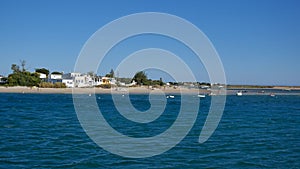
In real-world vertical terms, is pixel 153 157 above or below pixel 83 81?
below

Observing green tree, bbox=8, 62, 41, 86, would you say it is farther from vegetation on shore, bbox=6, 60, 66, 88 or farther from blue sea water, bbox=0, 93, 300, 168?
blue sea water, bbox=0, 93, 300, 168

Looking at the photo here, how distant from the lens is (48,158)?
16391 millimetres

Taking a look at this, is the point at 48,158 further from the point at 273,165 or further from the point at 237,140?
the point at 237,140

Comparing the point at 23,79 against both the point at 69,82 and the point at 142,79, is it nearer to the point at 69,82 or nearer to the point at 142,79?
the point at 69,82

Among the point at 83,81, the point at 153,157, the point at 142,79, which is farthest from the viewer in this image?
the point at 142,79

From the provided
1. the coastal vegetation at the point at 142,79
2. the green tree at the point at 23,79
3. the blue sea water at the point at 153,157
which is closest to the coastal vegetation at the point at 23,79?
the green tree at the point at 23,79

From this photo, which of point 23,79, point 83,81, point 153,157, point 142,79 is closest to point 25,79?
point 23,79

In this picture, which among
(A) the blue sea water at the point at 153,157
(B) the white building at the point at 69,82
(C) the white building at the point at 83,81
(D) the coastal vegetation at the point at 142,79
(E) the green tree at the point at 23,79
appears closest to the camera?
(A) the blue sea water at the point at 153,157

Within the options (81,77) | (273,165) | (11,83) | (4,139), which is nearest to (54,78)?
(81,77)

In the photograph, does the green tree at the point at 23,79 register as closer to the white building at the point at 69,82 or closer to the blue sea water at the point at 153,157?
the white building at the point at 69,82

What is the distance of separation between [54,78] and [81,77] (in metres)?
9.89

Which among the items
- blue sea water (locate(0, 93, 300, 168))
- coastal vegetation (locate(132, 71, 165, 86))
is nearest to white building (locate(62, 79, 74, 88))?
coastal vegetation (locate(132, 71, 165, 86))

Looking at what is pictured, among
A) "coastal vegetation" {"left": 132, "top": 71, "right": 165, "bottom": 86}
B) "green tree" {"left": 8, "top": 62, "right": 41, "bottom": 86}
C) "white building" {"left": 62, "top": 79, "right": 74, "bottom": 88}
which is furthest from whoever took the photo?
"coastal vegetation" {"left": 132, "top": 71, "right": 165, "bottom": 86}

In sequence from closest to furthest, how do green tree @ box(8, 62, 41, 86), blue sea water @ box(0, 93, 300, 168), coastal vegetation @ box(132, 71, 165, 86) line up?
1. blue sea water @ box(0, 93, 300, 168)
2. green tree @ box(8, 62, 41, 86)
3. coastal vegetation @ box(132, 71, 165, 86)
